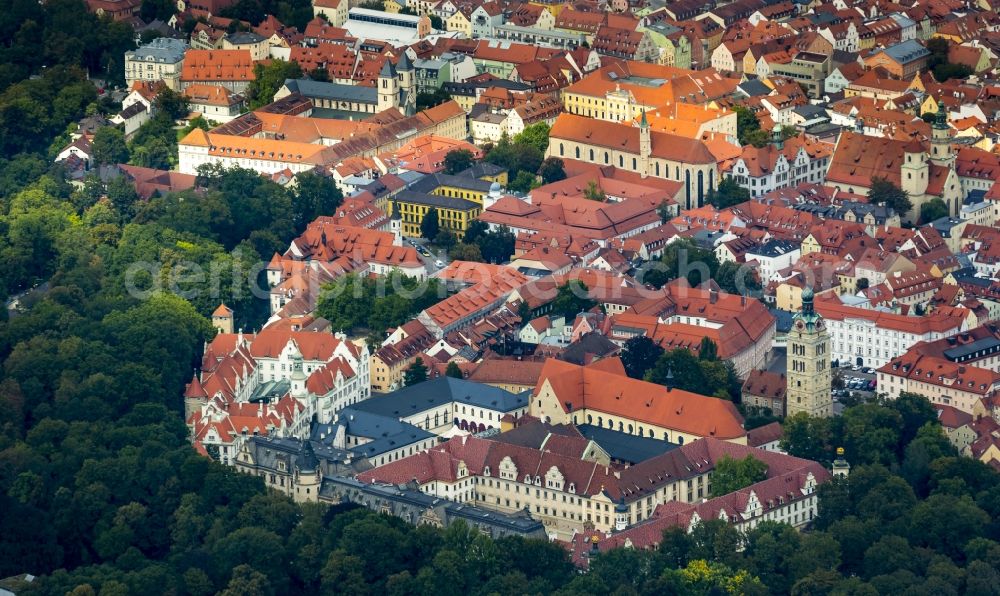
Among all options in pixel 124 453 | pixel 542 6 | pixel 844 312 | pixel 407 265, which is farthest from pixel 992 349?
pixel 542 6

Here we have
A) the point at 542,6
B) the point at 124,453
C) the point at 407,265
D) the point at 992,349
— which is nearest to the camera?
the point at 124,453

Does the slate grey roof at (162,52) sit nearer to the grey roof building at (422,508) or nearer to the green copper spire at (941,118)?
the green copper spire at (941,118)

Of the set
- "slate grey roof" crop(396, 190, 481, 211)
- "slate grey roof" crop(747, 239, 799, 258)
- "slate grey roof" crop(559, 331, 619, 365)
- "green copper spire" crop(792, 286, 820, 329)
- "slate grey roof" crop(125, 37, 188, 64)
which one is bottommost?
"slate grey roof" crop(125, 37, 188, 64)

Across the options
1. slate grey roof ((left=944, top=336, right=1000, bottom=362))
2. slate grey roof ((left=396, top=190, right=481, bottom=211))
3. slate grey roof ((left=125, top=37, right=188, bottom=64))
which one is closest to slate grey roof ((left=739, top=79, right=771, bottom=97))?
slate grey roof ((left=396, top=190, right=481, bottom=211))

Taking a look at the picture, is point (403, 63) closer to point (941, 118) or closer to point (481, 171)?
point (481, 171)

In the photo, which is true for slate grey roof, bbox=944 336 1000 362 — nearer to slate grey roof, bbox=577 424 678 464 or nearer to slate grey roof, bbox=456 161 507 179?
slate grey roof, bbox=577 424 678 464

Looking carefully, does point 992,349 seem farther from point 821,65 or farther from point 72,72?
point 72,72
